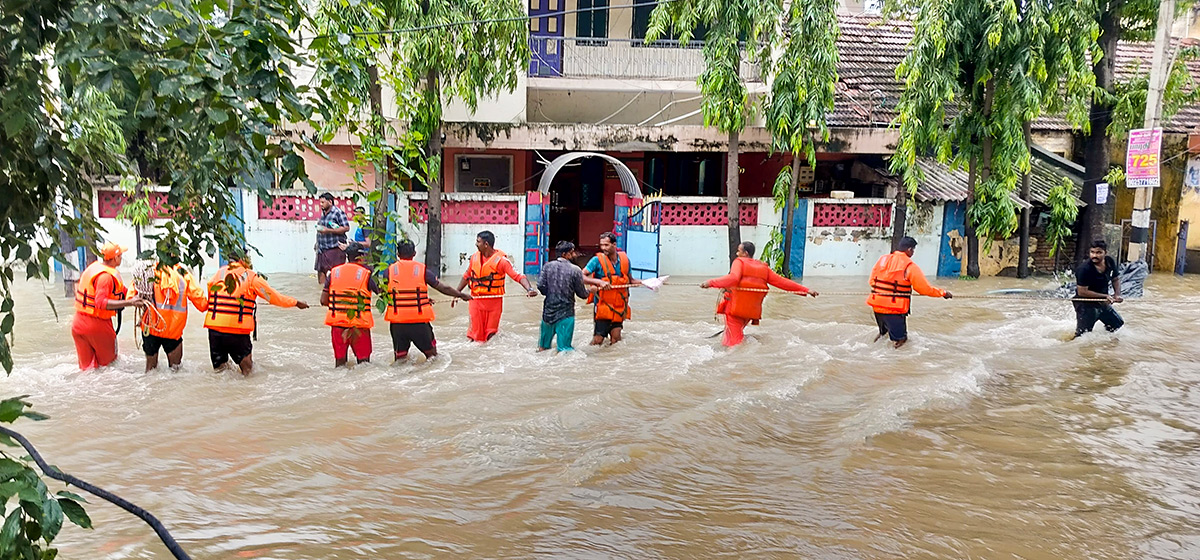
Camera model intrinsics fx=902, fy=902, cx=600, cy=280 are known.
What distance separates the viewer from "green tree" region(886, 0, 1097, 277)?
13906 mm

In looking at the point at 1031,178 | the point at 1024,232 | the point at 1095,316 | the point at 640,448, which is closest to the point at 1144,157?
the point at 1095,316

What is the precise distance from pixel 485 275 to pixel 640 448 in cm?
340

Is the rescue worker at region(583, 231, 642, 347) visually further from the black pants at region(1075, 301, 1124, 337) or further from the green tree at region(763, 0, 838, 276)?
the green tree at region(763, 0, 838, 276)

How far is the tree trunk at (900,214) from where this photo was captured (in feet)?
52.2

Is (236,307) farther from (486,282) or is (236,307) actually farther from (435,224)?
(435,224)

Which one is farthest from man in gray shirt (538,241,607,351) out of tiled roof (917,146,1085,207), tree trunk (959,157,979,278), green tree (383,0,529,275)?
tree trunk (959,157,979,278)

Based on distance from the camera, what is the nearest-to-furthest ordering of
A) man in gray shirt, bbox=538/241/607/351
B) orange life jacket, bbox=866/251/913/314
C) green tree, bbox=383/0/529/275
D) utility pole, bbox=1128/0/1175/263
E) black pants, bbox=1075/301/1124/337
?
man in gray shirt, bbox=538/241/607/351, orange life jacket, bbox=866/251/913/314, black pants, bbox=1075/301/1124/337, utility pole, bbox=1128/0/1175/263, green tree, bbox=383/0/529/275

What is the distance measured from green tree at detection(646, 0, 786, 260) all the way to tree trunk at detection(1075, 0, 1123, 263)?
240 inches

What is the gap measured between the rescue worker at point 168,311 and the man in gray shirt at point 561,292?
3.19m

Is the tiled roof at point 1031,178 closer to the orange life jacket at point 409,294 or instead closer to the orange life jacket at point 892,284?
the orange life jacket at point 892,284

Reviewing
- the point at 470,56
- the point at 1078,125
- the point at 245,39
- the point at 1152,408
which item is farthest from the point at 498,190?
the point at 245,39

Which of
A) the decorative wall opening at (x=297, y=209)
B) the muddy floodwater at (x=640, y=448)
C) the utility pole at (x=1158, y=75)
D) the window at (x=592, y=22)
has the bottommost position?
the muddy floodwater at (x=640, y=448)

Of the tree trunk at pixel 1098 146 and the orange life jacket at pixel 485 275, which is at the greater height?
the tree trunk at pixel 1098 146

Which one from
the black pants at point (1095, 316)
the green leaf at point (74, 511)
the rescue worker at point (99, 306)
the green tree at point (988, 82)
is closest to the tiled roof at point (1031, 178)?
the green tree at point (988, 82)
